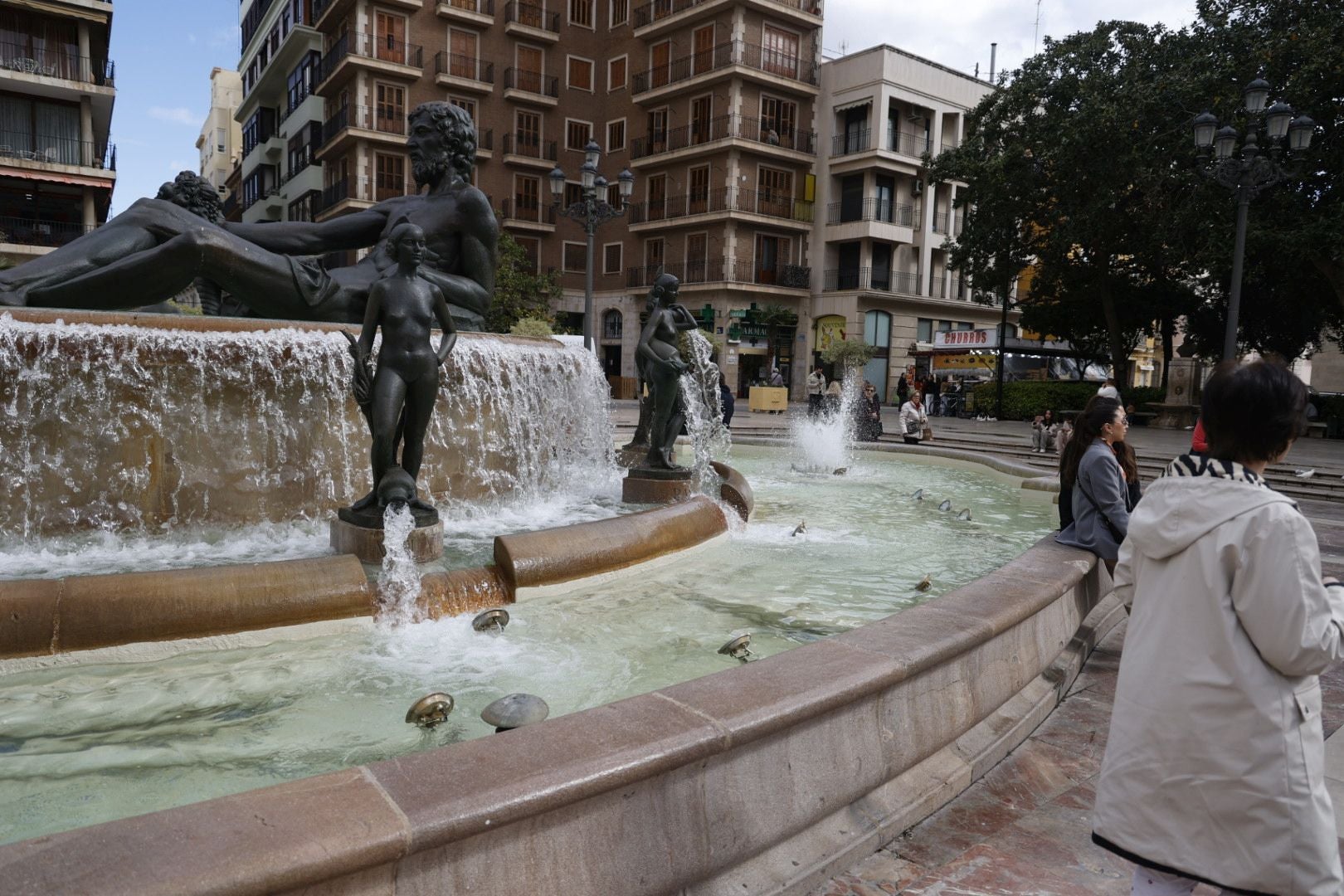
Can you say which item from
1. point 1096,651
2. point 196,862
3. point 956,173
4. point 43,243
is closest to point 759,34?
point 956,173

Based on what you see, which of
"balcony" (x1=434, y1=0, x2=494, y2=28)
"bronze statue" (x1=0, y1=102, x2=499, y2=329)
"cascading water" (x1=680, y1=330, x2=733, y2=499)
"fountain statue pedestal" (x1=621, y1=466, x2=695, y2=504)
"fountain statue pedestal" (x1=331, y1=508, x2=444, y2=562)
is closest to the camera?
"fountain statue pedestal" (x1=331, y1=508, x2=444, y2=562)

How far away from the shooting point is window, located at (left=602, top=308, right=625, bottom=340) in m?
42.0

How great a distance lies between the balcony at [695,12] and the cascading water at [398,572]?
36492 mm

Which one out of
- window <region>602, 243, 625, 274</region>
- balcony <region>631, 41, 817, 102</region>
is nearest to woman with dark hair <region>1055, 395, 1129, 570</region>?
balcony <region>631, 41, 817, 102</region>

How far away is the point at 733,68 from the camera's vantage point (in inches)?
1407

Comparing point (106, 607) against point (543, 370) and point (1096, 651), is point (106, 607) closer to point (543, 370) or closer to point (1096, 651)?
point (543, 370)

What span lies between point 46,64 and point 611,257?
73.9 ft

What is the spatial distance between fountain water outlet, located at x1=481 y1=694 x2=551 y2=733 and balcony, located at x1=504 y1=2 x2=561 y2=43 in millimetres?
42933

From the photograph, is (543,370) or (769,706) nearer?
(769,706)

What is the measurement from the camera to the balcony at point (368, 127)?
120 feet

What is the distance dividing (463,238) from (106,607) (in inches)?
151

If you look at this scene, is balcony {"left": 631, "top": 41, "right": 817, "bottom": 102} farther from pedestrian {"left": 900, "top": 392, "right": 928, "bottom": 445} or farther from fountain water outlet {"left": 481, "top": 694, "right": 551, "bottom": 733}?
fountain water outlet {"left": 481, "top": 694, "right": 551, "bottom": 733}

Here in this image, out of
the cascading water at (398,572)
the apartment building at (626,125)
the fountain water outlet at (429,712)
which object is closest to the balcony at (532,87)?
the apartment building at (626,125)

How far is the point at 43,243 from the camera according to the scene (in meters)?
30.3
